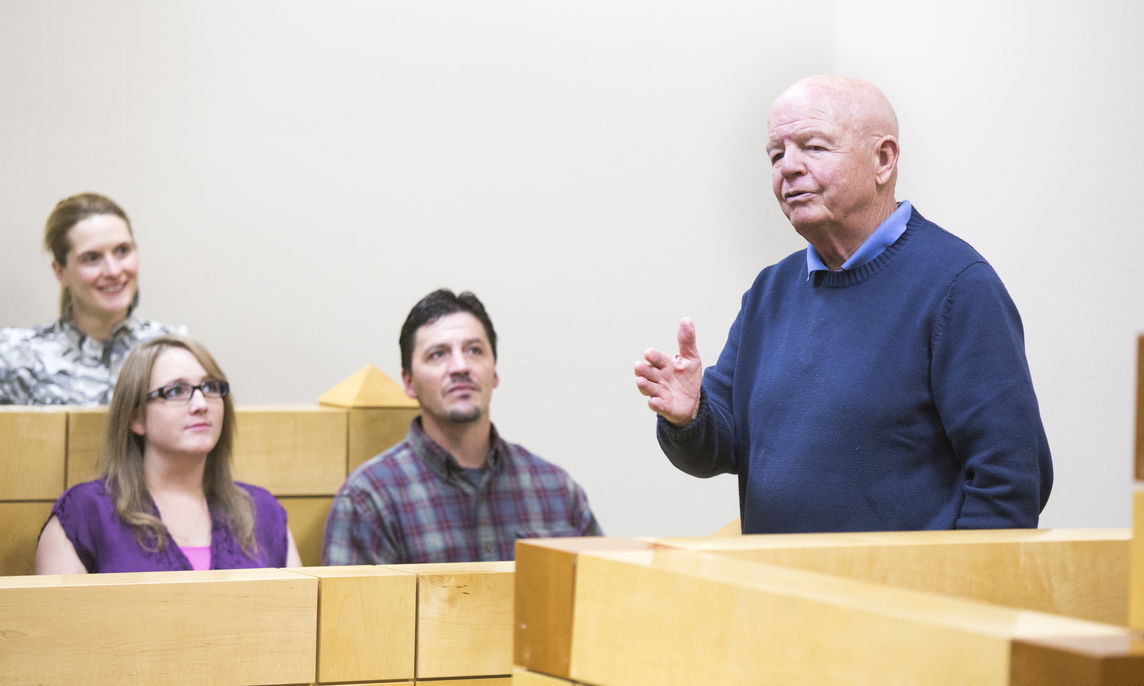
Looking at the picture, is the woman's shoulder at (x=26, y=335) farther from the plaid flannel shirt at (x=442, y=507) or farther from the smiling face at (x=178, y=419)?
the plaid flannel shirt at (x=442, y=507)

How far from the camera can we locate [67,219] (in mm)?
3312

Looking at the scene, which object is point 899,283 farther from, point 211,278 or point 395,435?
point 211,278

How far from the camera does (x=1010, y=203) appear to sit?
127 inches

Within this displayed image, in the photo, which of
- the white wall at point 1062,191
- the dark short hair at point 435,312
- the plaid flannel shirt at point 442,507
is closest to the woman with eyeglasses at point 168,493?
the plaid flannel shirt at point 442,507

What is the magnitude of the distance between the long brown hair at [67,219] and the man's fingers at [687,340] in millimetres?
1994

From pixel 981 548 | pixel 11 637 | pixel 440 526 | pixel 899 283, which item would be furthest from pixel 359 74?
pixel 981 548

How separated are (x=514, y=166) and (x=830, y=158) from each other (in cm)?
236

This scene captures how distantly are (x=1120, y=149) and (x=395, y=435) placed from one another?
5.75ft

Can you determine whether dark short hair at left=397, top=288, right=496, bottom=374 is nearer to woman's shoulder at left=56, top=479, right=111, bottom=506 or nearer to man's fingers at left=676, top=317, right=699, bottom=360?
woman's shoulder at left=56, top=479, right=111, bottom=506

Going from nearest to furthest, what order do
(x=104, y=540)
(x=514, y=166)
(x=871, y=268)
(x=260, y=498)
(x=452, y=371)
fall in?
(x=871, y=268)
(x=104, y=540)
(x=260, y=498)
(x=452, y=371)
(x=514, y=166)

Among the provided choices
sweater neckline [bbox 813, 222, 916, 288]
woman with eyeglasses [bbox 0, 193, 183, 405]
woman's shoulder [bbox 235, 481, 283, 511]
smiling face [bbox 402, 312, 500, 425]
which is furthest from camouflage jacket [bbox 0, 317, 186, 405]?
sweater neckline [bbox 813, 222, 916, 288]

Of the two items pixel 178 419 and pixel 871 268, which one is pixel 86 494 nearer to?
pixel 178 419

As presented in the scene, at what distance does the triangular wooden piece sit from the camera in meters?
3.28

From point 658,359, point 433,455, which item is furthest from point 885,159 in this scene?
point 433,455
